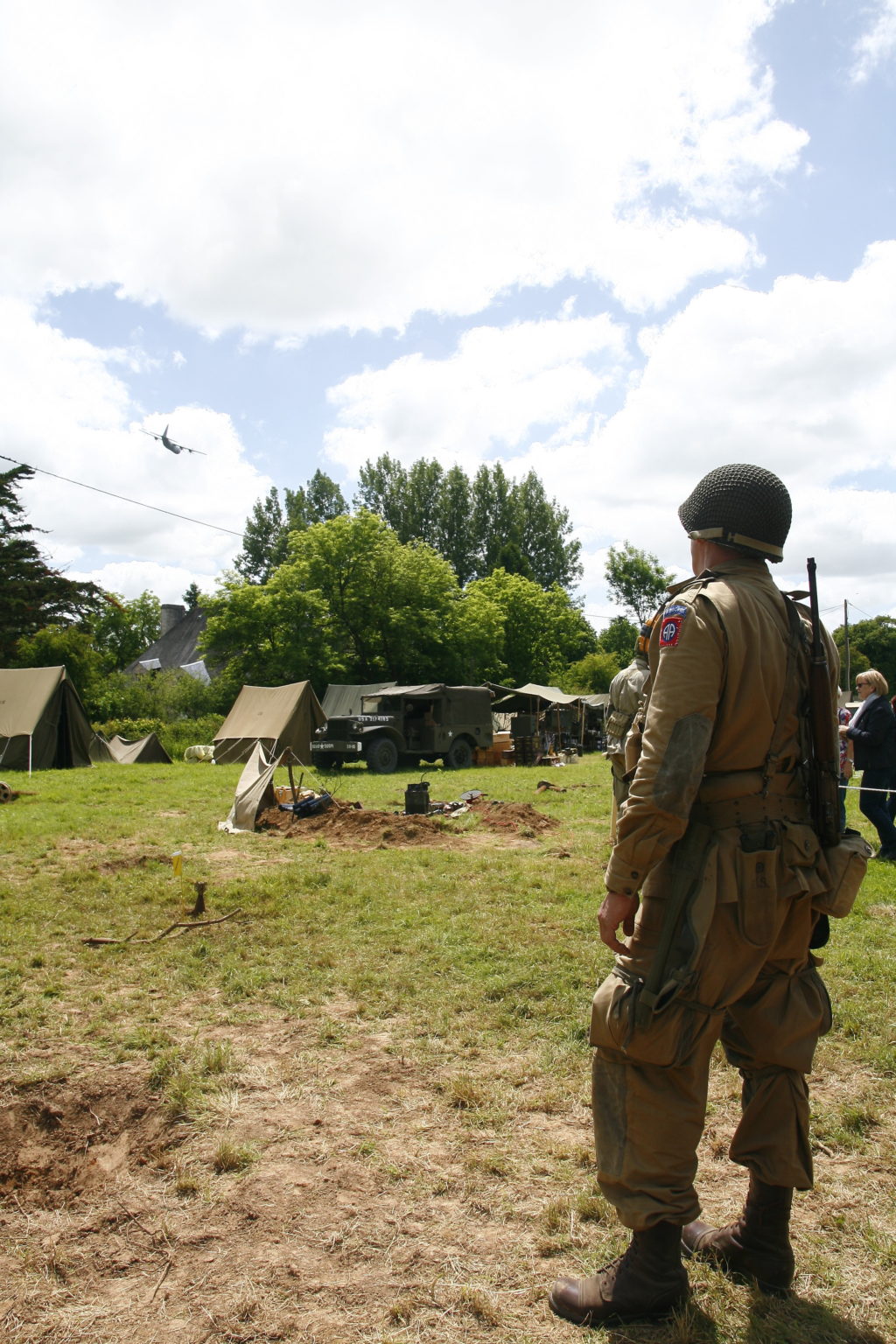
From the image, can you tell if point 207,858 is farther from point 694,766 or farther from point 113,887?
point 694,766

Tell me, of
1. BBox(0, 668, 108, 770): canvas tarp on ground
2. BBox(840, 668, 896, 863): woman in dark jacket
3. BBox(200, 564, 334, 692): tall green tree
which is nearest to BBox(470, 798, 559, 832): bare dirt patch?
BBox(840, 668, 896, 863): woman in dark jacket

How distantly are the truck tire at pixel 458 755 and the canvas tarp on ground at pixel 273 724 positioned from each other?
337 cm

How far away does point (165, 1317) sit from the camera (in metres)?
2.23

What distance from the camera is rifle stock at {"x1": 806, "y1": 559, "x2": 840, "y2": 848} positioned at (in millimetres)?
2365

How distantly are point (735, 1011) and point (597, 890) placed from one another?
4.82m

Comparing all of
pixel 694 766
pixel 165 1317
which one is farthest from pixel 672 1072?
pixel 165 1317

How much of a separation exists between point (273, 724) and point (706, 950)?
1897cm

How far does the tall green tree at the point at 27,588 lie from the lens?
35656 millimetres

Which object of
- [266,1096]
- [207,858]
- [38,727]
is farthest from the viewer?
[38,727]

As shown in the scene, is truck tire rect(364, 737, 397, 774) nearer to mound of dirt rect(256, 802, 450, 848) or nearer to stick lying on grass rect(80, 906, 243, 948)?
mound of dirt rect(256, 802, 450, 848)

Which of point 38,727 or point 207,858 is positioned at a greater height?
point 38,727

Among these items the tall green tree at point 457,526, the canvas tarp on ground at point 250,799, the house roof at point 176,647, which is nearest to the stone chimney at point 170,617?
the house roof at point 176,647

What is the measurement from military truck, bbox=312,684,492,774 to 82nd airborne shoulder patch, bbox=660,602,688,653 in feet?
59.0

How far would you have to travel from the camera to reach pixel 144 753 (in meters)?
23.5
